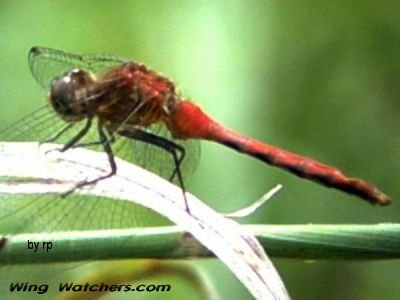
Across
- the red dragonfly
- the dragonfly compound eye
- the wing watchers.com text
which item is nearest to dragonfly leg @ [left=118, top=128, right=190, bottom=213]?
the red dragonfly

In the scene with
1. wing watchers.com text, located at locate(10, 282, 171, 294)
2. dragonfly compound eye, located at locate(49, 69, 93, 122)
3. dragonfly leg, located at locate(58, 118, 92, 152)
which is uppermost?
dragonfly compound eye, located at locate(49, 69, 93, 122)

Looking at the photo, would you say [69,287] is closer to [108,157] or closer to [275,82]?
[108,157]

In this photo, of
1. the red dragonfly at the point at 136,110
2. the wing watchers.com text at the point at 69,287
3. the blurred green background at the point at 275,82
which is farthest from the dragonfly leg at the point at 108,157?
the blurred green background at the point at 275,82

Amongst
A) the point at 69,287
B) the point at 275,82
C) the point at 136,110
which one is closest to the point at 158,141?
the point at 136,110

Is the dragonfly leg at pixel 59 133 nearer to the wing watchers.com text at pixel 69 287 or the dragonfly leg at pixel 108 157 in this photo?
the dragonfly leg at pixel 108 157

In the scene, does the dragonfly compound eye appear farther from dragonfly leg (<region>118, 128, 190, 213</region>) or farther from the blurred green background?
the blurred green background

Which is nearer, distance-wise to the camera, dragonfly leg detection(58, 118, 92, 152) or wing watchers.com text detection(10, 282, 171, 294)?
wing watchers.com text detection(10, 282, 171, 294)
